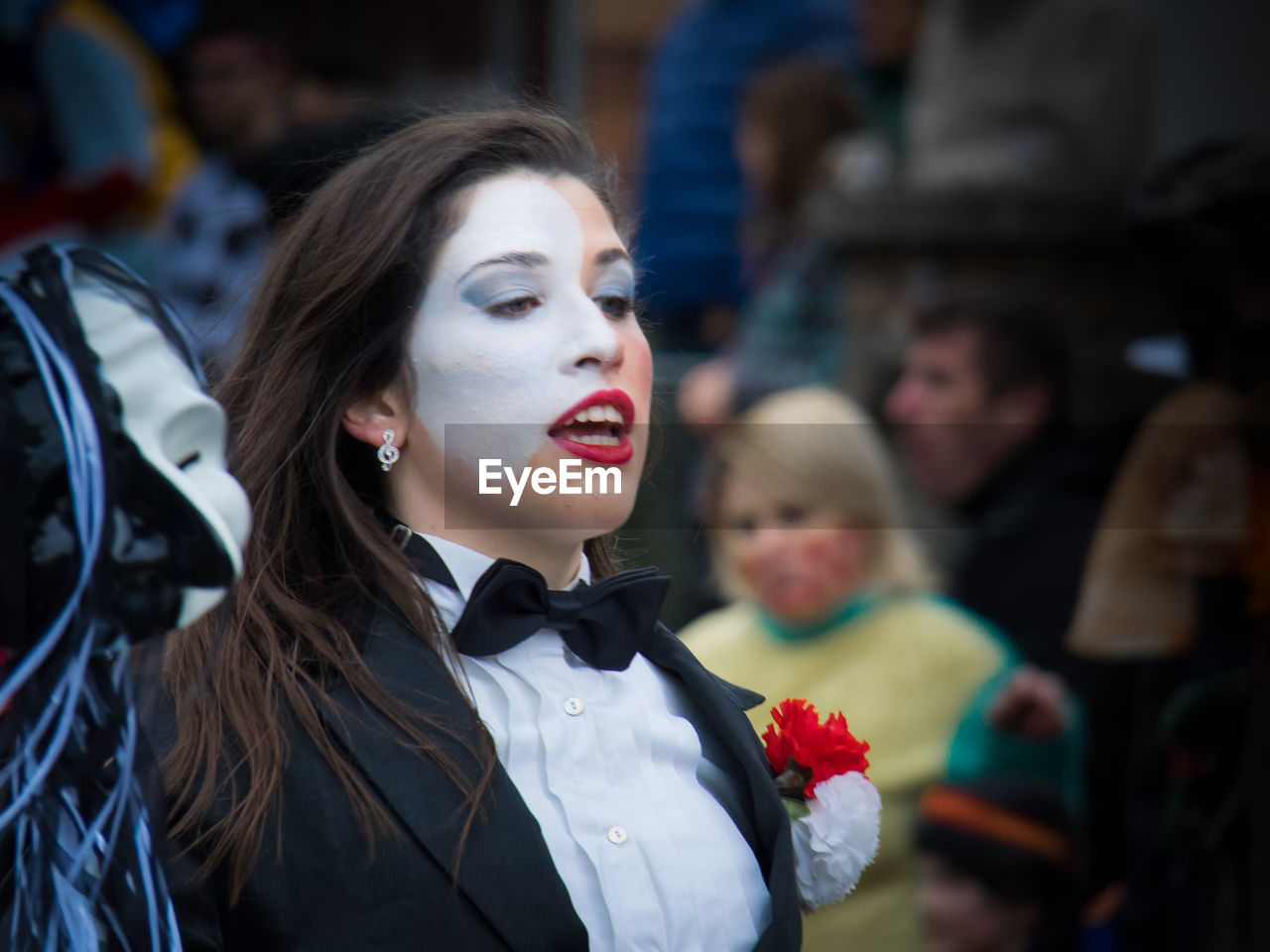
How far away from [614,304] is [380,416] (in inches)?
9.5

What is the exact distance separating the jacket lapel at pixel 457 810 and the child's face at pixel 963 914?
0.75 m

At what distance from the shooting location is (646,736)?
144 centimetres

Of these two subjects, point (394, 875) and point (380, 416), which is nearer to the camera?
point (394, 875)

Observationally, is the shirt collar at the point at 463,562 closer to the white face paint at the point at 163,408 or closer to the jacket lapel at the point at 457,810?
the jacket lapel at the point at 457,810

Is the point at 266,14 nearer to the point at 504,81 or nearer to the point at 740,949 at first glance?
the point at 504,81

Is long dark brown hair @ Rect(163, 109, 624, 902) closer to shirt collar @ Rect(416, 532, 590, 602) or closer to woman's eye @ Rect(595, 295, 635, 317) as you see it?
shirt collar @ Rect(416, 532, 590, 602)

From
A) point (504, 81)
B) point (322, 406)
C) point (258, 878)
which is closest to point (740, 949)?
point (258, 878)

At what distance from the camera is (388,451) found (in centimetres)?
146

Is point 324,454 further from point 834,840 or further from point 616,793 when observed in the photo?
point 834,840

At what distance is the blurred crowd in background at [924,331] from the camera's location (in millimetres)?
1822

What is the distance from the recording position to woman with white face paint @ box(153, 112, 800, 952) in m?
1.30

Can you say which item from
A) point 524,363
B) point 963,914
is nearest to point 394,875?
point 524,363

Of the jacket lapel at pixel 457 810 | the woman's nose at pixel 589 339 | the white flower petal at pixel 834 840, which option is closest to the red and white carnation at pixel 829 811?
the white flower petal at pixel 834 840

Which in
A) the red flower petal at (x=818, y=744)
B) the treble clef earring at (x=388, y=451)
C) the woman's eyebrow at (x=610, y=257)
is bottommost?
the red flower petal at (x=818, y=744)
